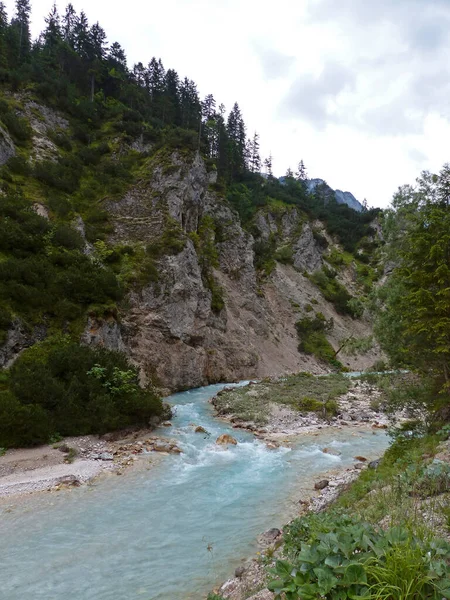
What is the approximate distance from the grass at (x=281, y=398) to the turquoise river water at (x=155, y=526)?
286 inches

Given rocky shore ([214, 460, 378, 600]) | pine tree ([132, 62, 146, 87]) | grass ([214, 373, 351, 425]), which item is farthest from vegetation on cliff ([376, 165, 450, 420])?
pine tree ([132, 62, 146, 87])

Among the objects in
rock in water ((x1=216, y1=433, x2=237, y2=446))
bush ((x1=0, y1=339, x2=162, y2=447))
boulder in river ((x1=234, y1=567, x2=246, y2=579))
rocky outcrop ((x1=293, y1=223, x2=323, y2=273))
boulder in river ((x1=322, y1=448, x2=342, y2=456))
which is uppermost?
rocky outcrop ((x1=293, y1=223, x2=323, y2=273))

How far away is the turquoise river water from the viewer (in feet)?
22.6

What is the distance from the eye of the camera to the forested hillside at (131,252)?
56.6 feet

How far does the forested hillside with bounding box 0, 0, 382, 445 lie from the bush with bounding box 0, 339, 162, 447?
0.25ft

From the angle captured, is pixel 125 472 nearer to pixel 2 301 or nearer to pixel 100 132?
pixel 2 301

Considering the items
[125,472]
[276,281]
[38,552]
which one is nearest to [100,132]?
[276,281]

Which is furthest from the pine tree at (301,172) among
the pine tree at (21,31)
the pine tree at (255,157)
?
the pine tree at (21,31)

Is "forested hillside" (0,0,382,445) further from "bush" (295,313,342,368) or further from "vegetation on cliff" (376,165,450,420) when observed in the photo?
"vegetation on cliff" (376,165,450,420)

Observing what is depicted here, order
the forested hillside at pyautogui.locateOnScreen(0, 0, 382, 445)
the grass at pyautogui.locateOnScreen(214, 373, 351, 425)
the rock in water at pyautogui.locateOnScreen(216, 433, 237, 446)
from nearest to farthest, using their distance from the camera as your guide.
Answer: the rock in water at pyautogui.locateOnScreen(216, 433, 237, 446)
the forested hillside at pyautogui.locateOnScreen(0, 0, 382, 445)
the grass at pyautogui.locateOnScreen(214, 373, 351, 425)

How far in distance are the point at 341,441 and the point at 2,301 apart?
719 inches

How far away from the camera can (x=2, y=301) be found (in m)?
18.0

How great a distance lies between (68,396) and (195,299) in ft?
64.5

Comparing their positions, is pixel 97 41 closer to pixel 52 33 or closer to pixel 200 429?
pixel 52 33
